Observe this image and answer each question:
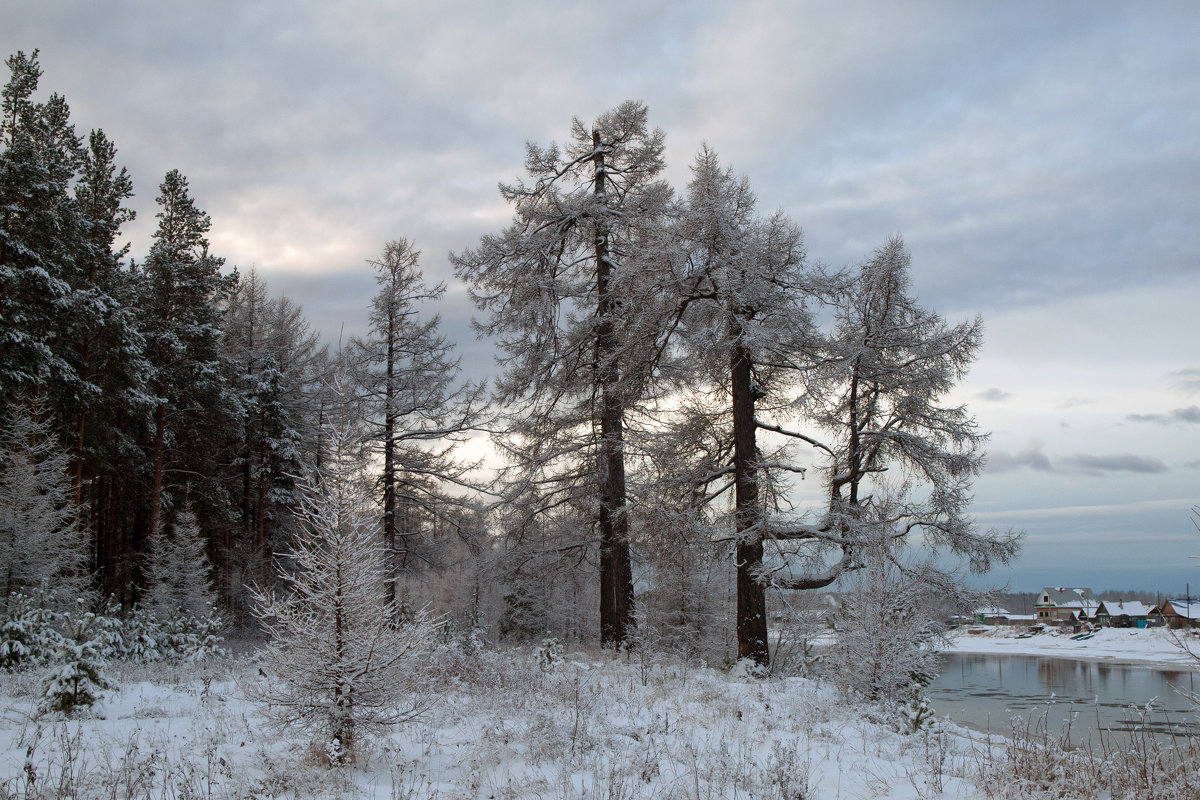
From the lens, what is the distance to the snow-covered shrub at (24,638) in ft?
35.9

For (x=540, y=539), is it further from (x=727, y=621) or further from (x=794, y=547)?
(x=727, y=621)

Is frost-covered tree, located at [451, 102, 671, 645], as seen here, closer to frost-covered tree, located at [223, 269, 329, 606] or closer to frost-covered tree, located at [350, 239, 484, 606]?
frost-covered tree, located at [350, 239, 484, 606]

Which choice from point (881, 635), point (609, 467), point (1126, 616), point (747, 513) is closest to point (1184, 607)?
point (1126, 616)

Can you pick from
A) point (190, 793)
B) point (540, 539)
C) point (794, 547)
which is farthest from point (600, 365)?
point (190, 793)

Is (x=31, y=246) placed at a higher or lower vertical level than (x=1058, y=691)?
higher

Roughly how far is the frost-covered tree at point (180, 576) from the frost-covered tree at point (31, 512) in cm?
247

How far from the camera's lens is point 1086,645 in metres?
55.2

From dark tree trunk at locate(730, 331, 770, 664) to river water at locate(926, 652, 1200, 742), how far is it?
2858 mm

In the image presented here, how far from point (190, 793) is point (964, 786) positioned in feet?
18.9

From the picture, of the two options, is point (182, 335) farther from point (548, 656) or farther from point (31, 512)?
point (548, 656)

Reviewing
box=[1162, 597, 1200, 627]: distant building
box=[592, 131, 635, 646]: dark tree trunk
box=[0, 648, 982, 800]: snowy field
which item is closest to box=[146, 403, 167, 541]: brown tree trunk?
box=[0, 648, 982, 800]: snowy field

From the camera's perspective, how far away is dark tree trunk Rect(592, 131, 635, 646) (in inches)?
598

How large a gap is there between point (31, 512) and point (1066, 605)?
317ft

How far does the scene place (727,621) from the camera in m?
22.0
